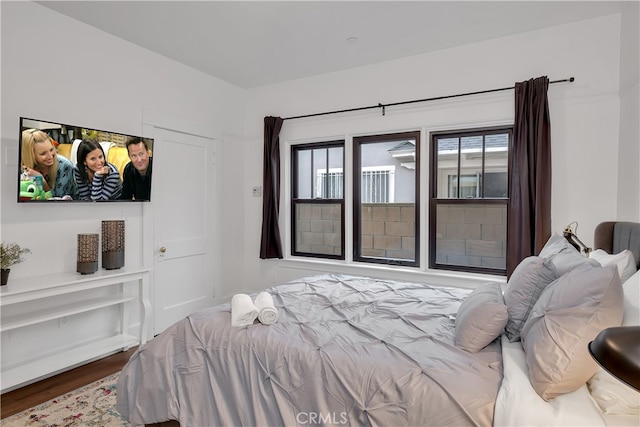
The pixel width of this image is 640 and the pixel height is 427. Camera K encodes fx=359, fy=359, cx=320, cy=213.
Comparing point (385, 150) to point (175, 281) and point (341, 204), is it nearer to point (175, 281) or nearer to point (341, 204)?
Result: point (341, 204)

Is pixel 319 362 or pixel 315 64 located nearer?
pixel 319 362

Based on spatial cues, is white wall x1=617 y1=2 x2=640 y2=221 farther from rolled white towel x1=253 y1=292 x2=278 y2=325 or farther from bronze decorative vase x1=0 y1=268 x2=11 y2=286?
bronze decorative vase x1=0 y1=268 x2=11 y2=286

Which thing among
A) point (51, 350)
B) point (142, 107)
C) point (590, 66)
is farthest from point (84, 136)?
point (590, 66)

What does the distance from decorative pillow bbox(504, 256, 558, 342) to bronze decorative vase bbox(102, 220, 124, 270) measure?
2.90m

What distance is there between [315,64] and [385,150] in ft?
3.89

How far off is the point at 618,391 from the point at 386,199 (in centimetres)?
289

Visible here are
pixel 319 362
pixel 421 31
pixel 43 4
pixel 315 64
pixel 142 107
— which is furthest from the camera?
pixel 315 64

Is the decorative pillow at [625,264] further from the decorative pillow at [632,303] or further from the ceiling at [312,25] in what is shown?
the ceiling at [312,25]

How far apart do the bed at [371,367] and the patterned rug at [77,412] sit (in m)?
0.41

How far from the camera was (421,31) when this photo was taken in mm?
3094

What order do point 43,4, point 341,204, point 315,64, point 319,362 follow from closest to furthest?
point 319,362, point 43,4, point 315,64, point 341,204

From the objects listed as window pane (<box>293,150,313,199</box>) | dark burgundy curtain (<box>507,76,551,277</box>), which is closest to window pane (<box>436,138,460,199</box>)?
dark burgundy curtain (<box>507,76,551,277</box>)

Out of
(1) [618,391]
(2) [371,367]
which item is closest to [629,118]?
(1) [618,391]

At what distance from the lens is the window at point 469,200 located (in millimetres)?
3371
